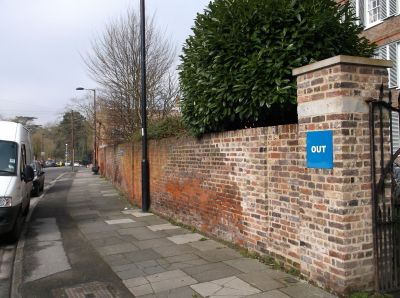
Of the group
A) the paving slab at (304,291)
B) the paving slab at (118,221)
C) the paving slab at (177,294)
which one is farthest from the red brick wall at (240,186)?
the paving slab at (177,294)

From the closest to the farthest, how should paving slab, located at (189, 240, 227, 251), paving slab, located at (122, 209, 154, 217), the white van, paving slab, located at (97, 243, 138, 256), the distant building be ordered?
1. paving slab, located at (189, 240, 227, 251)
2. paving slab, located at (97, 243, 138, 256)
3. the white van
4. paving slab, located at (122, 209, 154, 217)
5. the distant building

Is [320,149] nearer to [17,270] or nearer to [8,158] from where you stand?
[17,270]

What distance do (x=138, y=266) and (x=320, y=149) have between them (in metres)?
3.26

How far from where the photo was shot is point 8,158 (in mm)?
9484

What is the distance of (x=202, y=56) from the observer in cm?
746

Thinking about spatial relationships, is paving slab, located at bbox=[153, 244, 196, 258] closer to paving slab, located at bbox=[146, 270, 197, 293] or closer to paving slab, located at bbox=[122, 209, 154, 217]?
paving slab, located at bbox=[146, 270, 197, 293]

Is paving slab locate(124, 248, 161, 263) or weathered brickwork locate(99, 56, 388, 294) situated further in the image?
paving slab locate(124, 248, 161, 263)

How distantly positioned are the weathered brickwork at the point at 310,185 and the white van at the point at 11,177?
3.78 meters

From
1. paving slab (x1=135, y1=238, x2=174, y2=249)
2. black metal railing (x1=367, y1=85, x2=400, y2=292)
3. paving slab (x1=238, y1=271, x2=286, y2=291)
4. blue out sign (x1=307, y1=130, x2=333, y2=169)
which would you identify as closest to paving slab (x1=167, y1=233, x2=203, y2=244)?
paving slab (x1=135, y1=238, x2=174, y2=249)

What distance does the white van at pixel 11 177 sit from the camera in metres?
8.32

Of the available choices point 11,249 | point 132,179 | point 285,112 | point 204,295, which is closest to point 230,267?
point 204,295

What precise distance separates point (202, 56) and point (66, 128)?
307ft

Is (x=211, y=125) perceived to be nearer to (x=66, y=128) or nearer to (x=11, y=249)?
(x=11, y=249)

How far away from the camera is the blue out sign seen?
4.93 metres
